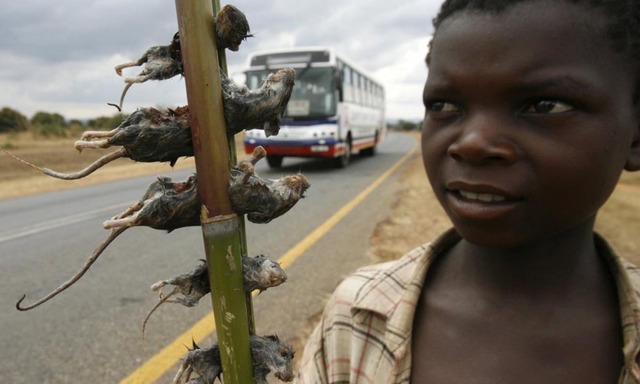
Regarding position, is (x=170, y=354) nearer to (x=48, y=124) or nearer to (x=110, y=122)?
(x=110, y=122)

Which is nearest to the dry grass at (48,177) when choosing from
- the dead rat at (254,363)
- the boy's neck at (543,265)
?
the boy's neck at (543,265)

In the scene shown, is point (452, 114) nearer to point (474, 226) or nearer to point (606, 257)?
point (474, 226)

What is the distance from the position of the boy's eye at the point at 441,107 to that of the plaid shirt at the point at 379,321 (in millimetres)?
467

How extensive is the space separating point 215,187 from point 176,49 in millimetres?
158

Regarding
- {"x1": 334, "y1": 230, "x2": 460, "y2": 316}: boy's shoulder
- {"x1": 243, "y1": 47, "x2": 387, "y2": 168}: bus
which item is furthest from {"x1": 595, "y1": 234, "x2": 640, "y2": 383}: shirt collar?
{"x1": 243, "y1": 47, "x2": 387, "y2": 168}: bus

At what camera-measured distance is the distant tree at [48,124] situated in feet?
102

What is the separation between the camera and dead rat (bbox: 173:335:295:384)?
0.55 metres

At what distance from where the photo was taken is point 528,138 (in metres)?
0.84

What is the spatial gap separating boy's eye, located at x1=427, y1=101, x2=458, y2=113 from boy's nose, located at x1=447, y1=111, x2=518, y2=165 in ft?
0.22

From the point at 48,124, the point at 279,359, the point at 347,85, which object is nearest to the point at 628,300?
the point at 279,359

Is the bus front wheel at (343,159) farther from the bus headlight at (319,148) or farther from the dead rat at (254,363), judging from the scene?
the dead rat at (254,363)

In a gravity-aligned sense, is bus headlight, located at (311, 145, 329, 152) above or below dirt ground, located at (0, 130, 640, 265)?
above

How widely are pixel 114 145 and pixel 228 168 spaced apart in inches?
4.5

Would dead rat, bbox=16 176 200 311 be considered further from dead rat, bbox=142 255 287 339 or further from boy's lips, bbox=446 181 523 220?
boy's lips, bbox=446 181 523 220
